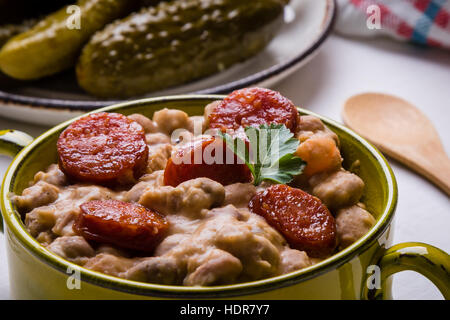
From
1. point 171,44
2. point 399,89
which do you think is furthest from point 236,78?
point 399,89

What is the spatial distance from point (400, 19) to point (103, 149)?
1.53 meters

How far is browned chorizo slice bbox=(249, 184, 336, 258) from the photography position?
34.3 inches

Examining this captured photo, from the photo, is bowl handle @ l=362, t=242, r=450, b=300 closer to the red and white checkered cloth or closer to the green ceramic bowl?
the green ceramic bowl

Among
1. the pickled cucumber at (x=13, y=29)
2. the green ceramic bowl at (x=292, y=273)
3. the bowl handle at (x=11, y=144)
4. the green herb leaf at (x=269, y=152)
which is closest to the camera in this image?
the green ceramic bowl at (x=292, y=273)

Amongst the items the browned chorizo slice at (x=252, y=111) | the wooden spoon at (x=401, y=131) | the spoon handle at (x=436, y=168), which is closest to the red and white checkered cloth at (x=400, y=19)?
the wooden spoon at (x=401, y=131)

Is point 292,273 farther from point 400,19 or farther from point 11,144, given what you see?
point 400,19

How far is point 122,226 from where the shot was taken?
84 centimetres

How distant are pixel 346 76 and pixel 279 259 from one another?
135 centimetres

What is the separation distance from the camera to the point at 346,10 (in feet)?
7.61

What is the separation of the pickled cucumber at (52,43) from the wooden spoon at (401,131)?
843 millimetres

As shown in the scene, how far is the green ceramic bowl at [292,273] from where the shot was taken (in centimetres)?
72

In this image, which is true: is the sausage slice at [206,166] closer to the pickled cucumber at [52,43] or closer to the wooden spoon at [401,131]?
the wooden spoon at [401,131]

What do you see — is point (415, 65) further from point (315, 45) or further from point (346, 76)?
point (315, 45)

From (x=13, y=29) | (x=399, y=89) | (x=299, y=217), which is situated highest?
(x=299, y=217)
